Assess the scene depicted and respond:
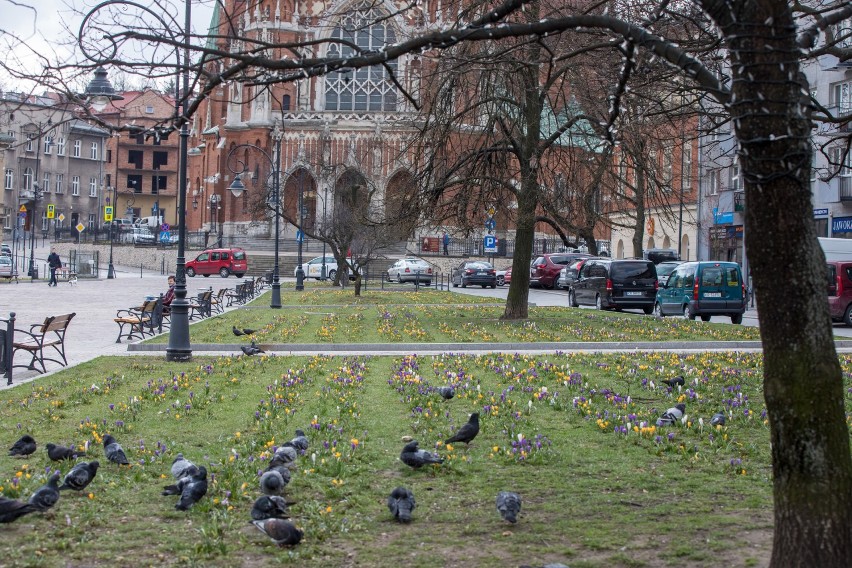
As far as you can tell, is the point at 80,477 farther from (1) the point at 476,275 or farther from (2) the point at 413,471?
(1) the point at 476,275

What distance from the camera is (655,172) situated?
2311 cm

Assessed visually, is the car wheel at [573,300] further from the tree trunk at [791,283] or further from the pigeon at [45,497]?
the tree trunk at [791,283]

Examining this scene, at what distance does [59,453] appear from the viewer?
27.1ft

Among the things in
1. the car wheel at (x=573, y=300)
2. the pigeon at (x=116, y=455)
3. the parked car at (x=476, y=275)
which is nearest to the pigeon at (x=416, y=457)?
the pigeon at (x=116, y=455)

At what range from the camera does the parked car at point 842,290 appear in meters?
29.2

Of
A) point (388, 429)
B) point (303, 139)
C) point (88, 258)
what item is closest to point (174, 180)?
point (303, 139)

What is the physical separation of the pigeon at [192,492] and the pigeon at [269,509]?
2.14ft

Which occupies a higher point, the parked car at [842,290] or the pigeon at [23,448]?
the parked car at [842,290]

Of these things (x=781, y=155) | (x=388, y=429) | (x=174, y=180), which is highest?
(x=174, y=180)

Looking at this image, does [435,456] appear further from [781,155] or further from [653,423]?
[781,155]

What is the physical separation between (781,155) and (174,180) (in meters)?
125

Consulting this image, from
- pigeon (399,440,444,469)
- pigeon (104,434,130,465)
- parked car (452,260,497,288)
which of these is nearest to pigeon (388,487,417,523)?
pigeon (399,440,444,469)

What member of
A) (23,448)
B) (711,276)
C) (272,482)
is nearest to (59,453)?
(23,448)

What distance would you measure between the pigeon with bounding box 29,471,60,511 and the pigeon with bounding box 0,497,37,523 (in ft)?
0.34
